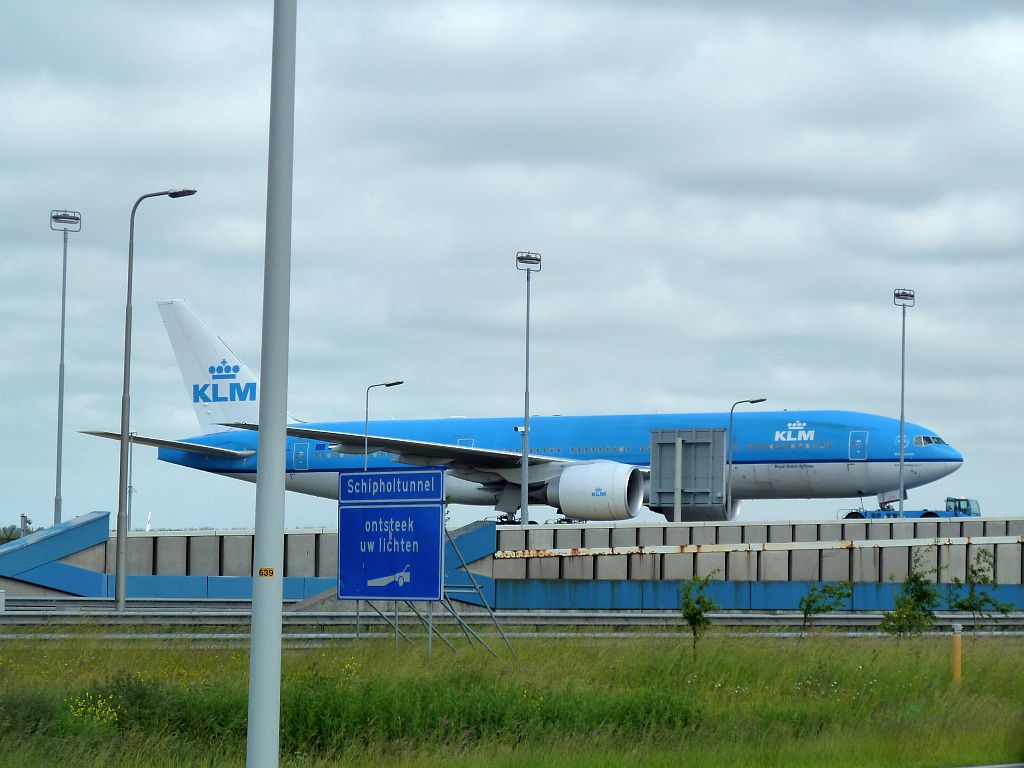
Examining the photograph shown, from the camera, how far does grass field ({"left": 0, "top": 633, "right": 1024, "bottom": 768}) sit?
1359 cm

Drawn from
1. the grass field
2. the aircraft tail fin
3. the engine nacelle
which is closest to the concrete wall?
the engine nacelle

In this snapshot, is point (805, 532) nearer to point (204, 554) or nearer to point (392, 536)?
point (204, 554)

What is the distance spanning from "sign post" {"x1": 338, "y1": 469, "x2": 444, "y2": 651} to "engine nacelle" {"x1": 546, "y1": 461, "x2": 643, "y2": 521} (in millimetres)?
28861

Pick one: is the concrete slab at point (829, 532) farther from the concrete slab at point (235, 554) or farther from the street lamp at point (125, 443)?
the street lamp at point (125, 443)

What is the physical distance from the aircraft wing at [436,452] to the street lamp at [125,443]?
2095cm

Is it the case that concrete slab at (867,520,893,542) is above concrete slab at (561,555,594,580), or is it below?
above

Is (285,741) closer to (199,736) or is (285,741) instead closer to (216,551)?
(199,736)

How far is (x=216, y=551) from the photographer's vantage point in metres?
37.7

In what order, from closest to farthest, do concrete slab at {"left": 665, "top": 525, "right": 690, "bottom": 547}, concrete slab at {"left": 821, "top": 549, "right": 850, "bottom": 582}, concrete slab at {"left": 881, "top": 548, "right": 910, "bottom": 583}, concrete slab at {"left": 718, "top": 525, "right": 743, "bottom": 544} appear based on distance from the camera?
concrete slab at {"left": 821, "top": 549, "right": 850, "bottom": 582}
concrete slab at {"left": 881, "top": 548, "right": 910, "bottom": 583}
concrete slab at {"left": 665, "top": 525, "right": 690, "bottom": 547}
concrete slab at {"left": 718, "top": 525, "right": 743, "bottom": 544}

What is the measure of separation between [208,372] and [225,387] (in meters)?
1.15

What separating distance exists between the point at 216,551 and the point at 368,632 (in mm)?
14714

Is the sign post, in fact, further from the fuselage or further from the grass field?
the fuselage

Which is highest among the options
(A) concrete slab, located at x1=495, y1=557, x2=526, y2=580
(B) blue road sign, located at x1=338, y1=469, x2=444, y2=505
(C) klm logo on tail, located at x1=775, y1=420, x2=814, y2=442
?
(C) klm logo on tail, located at x1=775, y1=420, x2=814, y2=442

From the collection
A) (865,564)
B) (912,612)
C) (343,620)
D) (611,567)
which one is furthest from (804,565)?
(343,620)
